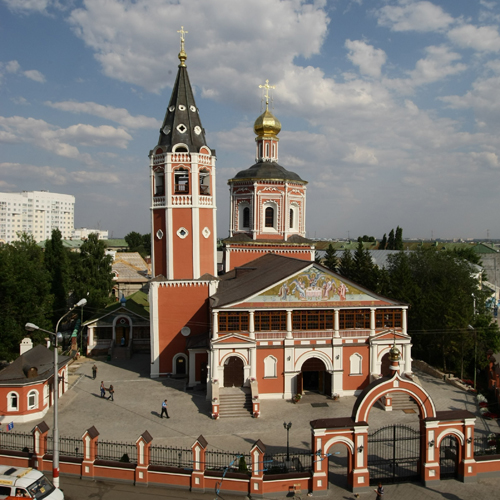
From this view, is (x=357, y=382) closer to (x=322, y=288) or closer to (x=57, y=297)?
(x=322, y=288)

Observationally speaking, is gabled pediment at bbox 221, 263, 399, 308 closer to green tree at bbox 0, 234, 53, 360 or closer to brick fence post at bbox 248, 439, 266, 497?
brick fence post at bbox 248, 439, 266, 497

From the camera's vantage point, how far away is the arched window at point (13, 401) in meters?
21.6

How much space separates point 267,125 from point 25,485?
30232mm

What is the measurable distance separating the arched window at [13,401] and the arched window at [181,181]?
13.2m

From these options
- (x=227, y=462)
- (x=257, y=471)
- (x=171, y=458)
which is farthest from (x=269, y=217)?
(x=257, y=471)

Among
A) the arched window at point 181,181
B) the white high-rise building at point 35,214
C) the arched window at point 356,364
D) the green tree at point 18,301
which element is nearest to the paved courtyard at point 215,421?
the arched window at point 356,364

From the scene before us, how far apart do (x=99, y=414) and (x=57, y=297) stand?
23.4m

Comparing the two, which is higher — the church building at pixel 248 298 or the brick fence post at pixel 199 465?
the church building at pixel 248 298

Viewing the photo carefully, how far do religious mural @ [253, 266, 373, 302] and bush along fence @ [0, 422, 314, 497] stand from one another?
8.64 m

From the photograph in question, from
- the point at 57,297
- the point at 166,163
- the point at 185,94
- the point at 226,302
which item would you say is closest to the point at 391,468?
the point at 226,302

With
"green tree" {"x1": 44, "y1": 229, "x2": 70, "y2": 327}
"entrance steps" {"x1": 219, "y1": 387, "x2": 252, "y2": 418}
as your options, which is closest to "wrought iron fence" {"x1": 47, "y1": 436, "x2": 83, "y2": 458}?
"entrance steps" {"x1": 219, "y1": 387, "x2": 252, "y2": 418}

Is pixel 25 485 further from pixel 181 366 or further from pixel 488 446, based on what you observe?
pixel 488 446

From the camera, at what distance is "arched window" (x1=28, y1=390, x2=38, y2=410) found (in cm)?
2192

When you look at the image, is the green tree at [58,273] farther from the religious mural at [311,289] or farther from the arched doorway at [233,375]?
the religious mural at [311,289]
